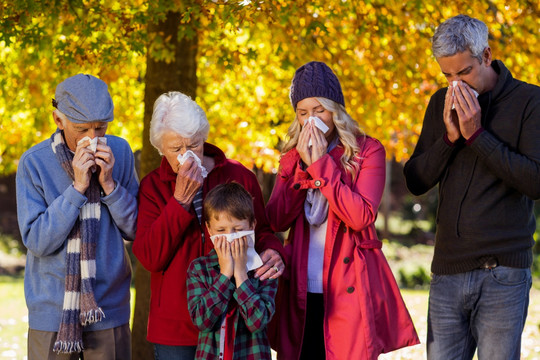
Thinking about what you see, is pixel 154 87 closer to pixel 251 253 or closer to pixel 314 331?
pixel 251 253

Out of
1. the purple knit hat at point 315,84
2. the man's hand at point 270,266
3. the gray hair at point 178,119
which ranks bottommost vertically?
the man's hand at point 270,266

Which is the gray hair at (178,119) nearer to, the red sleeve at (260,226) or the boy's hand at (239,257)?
the red sleeve at (260,226)

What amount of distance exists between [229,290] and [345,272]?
1.94 feet

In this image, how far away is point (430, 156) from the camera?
3.71m

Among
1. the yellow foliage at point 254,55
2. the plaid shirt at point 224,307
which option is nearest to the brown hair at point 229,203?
the plaid shirt at point 224,307

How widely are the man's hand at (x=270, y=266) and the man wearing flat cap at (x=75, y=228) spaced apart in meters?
0.75

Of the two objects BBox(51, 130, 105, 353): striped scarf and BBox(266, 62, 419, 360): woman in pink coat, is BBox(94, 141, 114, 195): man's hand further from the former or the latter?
BBox(266, 62, 419, 360): woman in pink coat

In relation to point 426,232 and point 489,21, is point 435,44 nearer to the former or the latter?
point 489,21

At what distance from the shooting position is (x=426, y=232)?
21828 mm

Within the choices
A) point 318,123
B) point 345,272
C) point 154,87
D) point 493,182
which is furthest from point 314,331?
point 154,87

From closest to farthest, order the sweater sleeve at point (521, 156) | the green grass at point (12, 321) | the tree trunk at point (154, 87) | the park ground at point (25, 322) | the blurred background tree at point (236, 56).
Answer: the sweater sleeve at point (521, 156) < the blurred background tree at point (236, 56) < the tree trunk at point (154, 87) < the green grass at point (12, 321) < the park ground at point (25, 322)

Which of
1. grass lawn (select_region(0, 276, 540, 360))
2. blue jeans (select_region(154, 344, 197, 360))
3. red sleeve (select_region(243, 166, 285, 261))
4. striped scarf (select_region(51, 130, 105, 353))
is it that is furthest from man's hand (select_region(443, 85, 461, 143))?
grass lawn (select_region(0, 276, 540, 360))

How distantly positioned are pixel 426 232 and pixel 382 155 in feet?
61.1

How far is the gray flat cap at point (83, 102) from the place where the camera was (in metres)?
3.62
